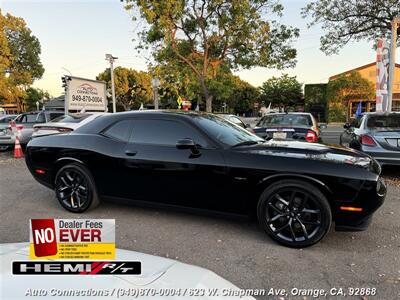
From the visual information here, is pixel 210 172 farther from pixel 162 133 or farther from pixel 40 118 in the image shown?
pixel 40 118

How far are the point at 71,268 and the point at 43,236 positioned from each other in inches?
9.8

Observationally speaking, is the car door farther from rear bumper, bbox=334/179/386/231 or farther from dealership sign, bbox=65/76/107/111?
dealership sign, bbox=65/76/107/111

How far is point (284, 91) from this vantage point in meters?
47.2

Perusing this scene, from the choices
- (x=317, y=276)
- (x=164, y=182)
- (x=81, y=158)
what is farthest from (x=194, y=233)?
(x=81, y=158)

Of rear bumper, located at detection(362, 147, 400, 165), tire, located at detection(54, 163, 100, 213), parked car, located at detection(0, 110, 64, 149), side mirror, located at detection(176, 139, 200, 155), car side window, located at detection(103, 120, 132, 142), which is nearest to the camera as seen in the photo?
side mirror, located at detection(176, 139, 200, 155)

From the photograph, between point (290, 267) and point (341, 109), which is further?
point (341, 109)

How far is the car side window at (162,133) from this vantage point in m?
3.70

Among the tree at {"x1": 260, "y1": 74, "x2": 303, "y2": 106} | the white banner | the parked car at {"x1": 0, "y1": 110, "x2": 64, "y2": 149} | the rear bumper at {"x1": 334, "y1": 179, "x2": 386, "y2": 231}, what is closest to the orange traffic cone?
the parked car at {"x1": 0, "y1": 110, "x2": 64, "y2": 149}

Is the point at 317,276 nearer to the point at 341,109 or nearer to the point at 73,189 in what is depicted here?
the point at 73,189

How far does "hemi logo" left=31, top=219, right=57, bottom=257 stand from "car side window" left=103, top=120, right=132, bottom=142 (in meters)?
2.54

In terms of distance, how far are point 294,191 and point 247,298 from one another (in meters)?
1.82

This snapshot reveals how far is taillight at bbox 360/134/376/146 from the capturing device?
5.66 m

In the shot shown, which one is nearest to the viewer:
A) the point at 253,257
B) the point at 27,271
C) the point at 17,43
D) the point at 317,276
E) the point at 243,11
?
the point at 27,271

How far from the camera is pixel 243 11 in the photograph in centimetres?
1395
